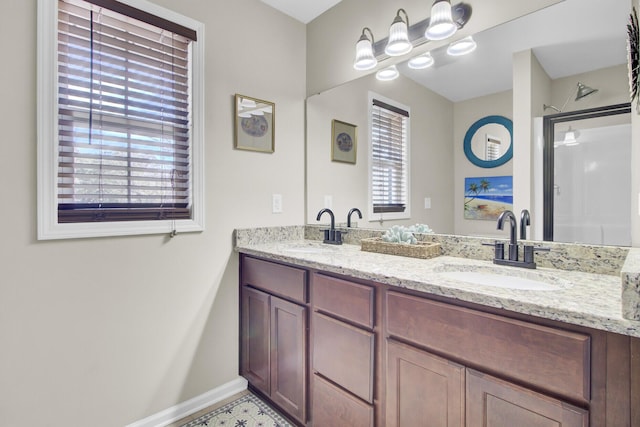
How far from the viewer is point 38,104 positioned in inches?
53.8

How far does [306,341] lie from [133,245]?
0.98 meters

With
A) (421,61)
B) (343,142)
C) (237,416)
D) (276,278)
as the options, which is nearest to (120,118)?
(276,278)

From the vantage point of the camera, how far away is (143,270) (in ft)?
5.43

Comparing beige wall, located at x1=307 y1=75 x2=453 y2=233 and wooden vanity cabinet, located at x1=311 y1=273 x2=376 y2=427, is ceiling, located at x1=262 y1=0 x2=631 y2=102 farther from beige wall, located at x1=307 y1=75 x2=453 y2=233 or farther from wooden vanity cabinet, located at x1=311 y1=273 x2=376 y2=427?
wooden vanity cabinet, located at x1=311 y1=273 x2=376 y2=427

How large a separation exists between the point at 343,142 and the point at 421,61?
27.3 inches

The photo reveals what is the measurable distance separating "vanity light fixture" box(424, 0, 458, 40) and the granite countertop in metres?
1.09

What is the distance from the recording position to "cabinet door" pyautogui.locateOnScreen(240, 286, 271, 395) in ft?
5.89

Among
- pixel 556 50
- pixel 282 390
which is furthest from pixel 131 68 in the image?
pixel 556 50

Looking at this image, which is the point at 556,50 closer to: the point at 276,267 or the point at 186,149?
the point at 276,267

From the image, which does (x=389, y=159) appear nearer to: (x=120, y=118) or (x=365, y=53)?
(x=365, y=53)

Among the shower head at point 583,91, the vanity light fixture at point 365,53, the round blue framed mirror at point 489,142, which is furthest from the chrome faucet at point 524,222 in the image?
the vanity light fixture at point 365,53

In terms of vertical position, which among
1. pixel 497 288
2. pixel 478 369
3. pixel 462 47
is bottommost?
pixel 478 369

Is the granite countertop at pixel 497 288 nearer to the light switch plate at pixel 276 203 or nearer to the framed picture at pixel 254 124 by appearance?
the light switch plate at pixel 276 203

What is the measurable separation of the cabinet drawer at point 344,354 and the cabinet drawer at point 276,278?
0.52ft
